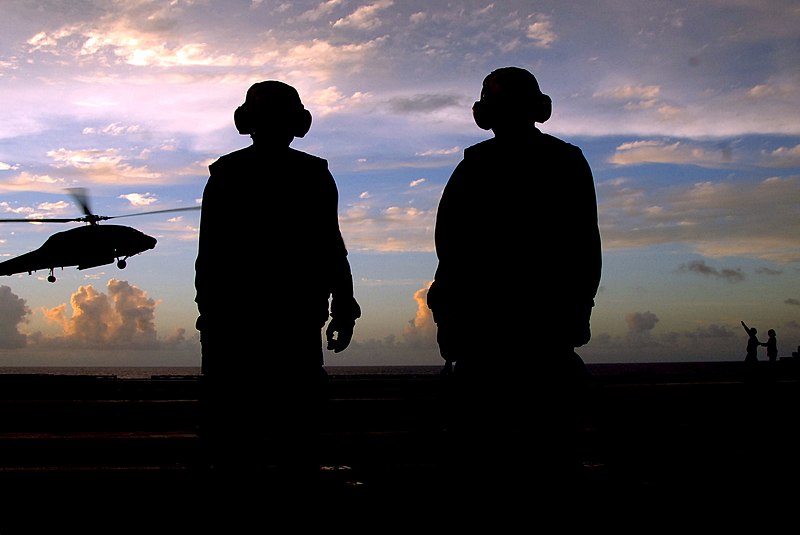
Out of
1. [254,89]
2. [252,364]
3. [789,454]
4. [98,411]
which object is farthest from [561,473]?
[98,411]

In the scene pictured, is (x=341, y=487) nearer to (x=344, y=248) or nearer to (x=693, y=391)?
(x=344, y=248)

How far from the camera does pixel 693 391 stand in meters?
11.9

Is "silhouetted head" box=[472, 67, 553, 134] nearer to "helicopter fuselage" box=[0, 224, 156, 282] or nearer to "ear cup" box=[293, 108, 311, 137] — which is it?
"ear cup" box=[293, 108, 311, 137]

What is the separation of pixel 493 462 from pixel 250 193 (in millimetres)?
1641

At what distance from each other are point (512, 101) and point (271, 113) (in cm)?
114

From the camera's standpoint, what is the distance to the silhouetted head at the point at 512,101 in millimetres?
3137

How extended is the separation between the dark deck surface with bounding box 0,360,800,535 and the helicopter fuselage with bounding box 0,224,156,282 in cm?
3440

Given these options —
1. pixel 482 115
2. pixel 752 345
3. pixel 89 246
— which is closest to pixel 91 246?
pixel 89 246

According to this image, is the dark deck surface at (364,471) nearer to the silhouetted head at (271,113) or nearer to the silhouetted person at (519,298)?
the silhouetted person at (519,298)

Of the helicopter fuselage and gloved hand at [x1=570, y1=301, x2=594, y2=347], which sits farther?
the helicopter fuselage

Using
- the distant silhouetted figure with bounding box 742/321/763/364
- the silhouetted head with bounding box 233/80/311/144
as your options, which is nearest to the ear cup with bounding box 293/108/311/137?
the silhouetted head with bounding box 233/80/311/144

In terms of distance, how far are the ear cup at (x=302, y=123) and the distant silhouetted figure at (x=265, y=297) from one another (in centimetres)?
2

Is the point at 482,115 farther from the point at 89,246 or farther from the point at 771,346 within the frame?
the point at 89,246

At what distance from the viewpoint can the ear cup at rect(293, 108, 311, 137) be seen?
140 inches
